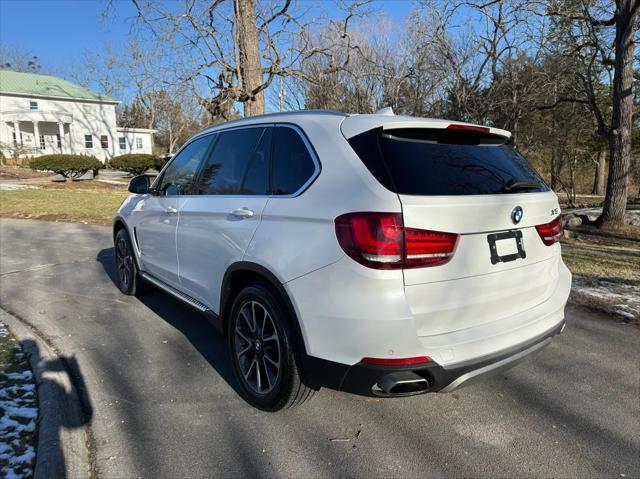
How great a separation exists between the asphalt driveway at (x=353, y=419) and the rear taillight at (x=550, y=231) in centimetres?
111

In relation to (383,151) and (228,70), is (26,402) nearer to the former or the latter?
(383,151)

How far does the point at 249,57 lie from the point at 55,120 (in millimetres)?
36305

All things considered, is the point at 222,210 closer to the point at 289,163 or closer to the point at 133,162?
the point at 289,163

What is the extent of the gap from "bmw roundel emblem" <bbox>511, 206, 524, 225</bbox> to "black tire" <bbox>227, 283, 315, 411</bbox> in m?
1.37

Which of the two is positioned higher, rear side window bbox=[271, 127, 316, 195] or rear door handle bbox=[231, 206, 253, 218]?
rear side window bbox=[271, 127, 316, 195]

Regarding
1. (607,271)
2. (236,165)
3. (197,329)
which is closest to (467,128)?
(236,165)

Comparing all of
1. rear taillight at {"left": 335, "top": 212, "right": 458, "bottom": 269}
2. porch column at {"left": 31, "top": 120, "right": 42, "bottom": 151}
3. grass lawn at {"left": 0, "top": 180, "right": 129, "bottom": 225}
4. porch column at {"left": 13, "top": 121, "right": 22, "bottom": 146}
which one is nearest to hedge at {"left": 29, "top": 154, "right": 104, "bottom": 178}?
grass lawn at {"left": 0, "top": 180, "right": 129, "bottom": 225}

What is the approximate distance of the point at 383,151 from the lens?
2314mm

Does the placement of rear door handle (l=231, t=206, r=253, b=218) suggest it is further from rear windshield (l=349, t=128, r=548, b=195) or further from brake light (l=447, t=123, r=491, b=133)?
brake light (l=447, t=123, r=491, b=133)

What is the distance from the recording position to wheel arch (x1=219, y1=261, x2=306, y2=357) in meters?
2.43

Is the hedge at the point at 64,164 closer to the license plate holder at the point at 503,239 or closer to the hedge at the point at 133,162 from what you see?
the hedge at the point at 133,162

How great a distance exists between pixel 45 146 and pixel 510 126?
1562 inches

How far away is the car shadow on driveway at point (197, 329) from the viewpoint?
3504 millimetres

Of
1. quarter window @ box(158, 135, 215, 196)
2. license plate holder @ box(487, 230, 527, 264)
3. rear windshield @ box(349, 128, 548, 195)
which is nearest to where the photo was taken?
Result: rear windshield @ box(349, 128, 548, 195)
